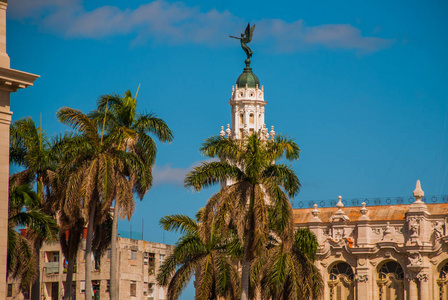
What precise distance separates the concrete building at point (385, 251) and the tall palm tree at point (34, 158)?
1047 inches

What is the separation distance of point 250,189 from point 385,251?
89.2 ft

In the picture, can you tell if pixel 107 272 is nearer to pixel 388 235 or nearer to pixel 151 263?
pixel 151 263

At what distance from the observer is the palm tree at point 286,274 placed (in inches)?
2007

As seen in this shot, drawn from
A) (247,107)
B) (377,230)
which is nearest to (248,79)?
(247,107)

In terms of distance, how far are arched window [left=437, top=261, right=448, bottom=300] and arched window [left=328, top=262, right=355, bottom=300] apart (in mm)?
6847

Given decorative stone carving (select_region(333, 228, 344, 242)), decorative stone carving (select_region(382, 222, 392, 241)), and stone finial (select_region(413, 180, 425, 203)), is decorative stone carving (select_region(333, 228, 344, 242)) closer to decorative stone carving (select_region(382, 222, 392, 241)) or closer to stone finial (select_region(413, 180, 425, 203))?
decorative stone carving (select_region(382, 222, 392, 241))

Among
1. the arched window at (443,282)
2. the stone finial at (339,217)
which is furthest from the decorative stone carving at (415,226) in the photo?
the stone finial at (339,217)

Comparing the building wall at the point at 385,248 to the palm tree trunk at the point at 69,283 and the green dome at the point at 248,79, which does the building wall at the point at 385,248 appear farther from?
the palm tree trunk at the point at 69,283

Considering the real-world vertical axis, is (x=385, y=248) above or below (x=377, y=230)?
below

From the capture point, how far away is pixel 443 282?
239 feet

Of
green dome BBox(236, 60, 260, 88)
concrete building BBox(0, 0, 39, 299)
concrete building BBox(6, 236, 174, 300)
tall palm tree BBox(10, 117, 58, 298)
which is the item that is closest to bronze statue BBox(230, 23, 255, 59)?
green dome BBox(236, 60, 260, 88)

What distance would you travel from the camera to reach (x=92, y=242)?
56.5m

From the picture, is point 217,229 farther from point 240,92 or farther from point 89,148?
point 240,92

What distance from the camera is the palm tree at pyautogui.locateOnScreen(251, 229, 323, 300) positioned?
167 feet
